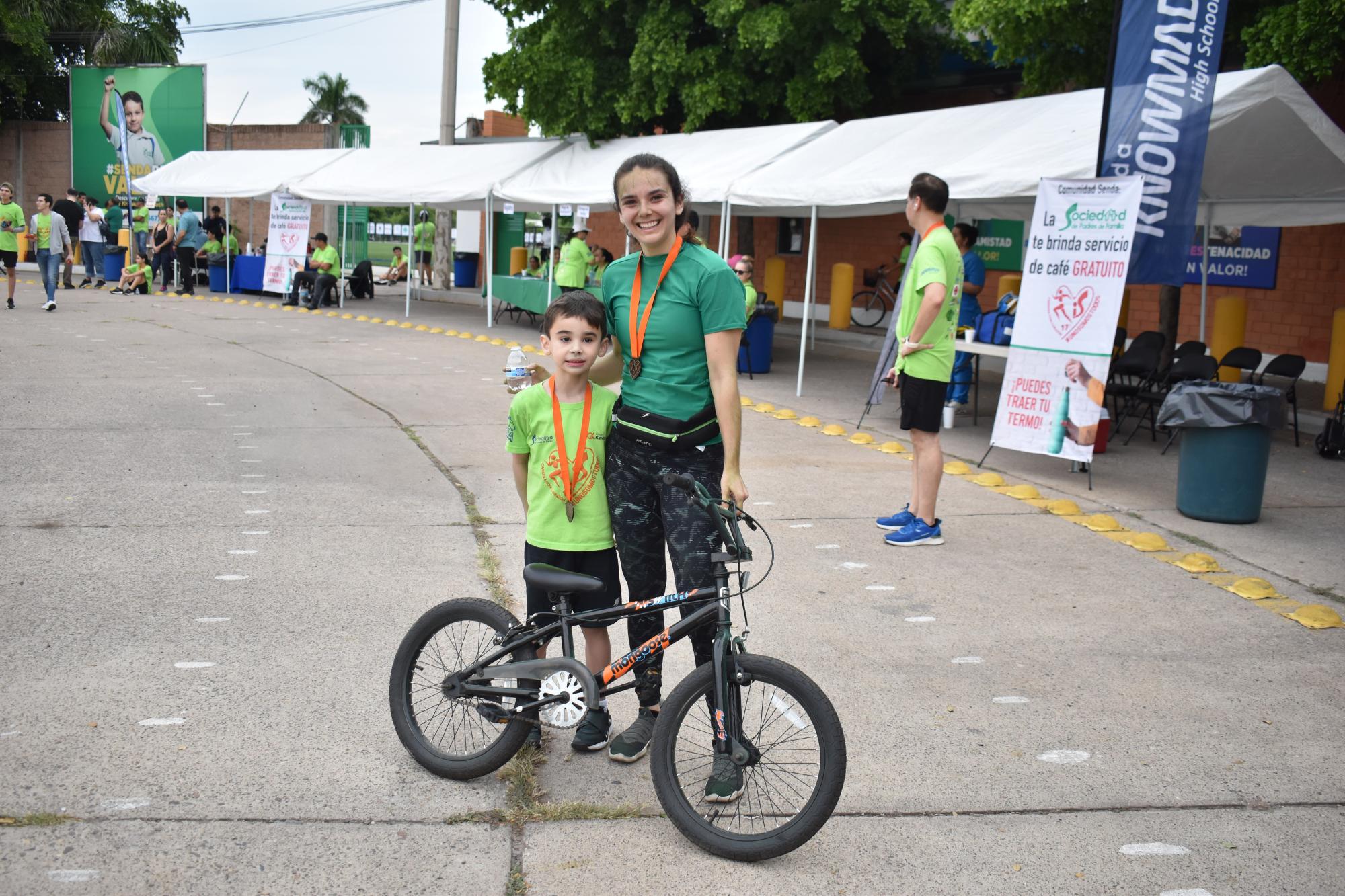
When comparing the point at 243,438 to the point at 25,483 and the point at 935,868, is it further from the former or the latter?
the point at 935,868

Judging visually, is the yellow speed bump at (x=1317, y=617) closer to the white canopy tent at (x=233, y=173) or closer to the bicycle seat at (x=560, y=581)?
the bicycle seat at (x=560, y=581)

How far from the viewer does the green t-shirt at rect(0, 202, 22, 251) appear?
59.1ft

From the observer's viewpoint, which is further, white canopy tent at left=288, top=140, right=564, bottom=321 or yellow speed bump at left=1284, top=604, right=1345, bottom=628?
white canopy tent at left=288, top=140, right=564, bottom=321

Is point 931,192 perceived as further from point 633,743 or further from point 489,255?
point 489,255

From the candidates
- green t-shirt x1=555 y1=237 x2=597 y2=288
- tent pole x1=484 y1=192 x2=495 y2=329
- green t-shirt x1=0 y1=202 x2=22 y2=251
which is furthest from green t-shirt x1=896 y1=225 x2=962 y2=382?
green t-shirt x1=0 y1=202 x2=22 y2=251

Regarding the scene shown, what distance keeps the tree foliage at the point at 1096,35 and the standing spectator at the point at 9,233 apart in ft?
46.4

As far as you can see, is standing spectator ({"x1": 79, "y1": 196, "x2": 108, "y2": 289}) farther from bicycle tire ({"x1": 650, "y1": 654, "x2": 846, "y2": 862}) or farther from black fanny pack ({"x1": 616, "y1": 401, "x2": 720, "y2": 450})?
bicycle tire ({"x1": 650, "y1": 654, "x2": 846, "y2": 862})

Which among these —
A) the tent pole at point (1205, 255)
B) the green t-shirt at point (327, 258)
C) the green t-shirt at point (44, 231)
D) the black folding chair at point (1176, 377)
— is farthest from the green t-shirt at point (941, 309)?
the green t-shirt at point (327, 258)

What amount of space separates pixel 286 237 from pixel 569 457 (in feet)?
68.8

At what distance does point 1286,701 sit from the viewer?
14.6ft

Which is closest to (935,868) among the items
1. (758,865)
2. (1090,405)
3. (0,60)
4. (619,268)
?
(758,865)

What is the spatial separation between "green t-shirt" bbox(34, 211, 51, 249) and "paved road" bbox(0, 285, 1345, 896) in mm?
11924

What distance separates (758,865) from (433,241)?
28904 mm

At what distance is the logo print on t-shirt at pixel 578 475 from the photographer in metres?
3.60
